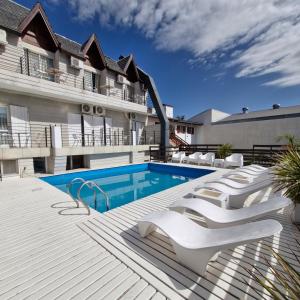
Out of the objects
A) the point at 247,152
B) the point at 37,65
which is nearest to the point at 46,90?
the point at 37,65

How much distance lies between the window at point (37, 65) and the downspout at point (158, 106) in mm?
8541

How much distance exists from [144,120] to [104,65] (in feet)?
20.4

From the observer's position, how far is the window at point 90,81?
13273 millimetres

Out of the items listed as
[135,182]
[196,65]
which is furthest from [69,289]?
[196,65]

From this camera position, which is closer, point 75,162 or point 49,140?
point 49,140

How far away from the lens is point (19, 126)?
9781mm

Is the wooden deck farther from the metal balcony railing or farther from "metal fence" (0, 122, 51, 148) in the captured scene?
the metal balcony railing

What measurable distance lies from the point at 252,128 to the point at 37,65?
19.1 meters

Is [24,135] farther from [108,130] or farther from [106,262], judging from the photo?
[106,262]

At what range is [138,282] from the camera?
88.0 inches

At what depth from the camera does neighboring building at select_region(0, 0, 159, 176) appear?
9.33 m

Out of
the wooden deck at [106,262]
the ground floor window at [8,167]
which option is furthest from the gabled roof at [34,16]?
the wooden deck at [106,262]

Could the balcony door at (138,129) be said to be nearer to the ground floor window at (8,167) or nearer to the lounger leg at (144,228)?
the ground floor window at (8,167)

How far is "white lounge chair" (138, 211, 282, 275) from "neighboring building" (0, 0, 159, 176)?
30.3 ft
